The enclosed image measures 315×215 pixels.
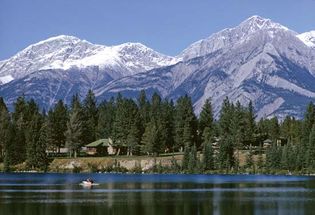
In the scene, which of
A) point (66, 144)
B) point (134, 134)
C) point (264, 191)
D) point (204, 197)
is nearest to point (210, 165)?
point (134, 134)

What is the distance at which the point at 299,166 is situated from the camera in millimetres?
177000

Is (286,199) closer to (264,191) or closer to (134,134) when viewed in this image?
(264,191)

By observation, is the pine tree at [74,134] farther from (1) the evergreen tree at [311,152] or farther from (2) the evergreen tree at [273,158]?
(1) the evergreen tree at [311,152]

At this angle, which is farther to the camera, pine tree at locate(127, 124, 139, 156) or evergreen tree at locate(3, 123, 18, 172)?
pine tree at locate(127, 124, 139, 156)

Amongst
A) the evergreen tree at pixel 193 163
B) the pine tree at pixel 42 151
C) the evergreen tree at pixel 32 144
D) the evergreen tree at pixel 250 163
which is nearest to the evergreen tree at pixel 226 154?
the evergreen tree at pixel 250 163

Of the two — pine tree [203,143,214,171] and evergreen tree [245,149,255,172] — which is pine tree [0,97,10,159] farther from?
evergreen tree [245,149,255,172]

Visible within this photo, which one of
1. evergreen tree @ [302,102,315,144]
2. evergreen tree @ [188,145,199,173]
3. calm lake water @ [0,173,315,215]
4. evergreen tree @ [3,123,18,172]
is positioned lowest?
calm lake water @ [0,173,315,215]

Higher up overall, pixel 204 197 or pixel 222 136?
pixel 222 136

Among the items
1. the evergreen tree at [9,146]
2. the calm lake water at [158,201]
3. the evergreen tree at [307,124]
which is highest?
the evergreen tree at [307,124]

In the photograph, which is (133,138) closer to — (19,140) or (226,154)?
(226,154)

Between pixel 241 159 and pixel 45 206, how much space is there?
121011 mm

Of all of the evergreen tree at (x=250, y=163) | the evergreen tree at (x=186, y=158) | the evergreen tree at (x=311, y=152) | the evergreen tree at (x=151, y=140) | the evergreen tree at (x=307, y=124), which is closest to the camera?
the evergreen tree at (x=311, y=152)

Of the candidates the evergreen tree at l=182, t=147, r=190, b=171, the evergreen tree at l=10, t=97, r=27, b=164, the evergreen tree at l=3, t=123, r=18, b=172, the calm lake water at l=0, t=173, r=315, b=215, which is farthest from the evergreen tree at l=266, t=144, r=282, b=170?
the calm lake water at l=0, t=173, r=315, b=215

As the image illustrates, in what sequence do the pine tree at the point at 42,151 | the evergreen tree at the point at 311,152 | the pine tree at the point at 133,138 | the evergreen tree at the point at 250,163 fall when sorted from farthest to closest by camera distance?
the pine tree at the point at 133,138 < the evergreen tree at the point at 250,163 < the pine tree at the point at 42,151 < the evergreen tree at the point at 311,152
